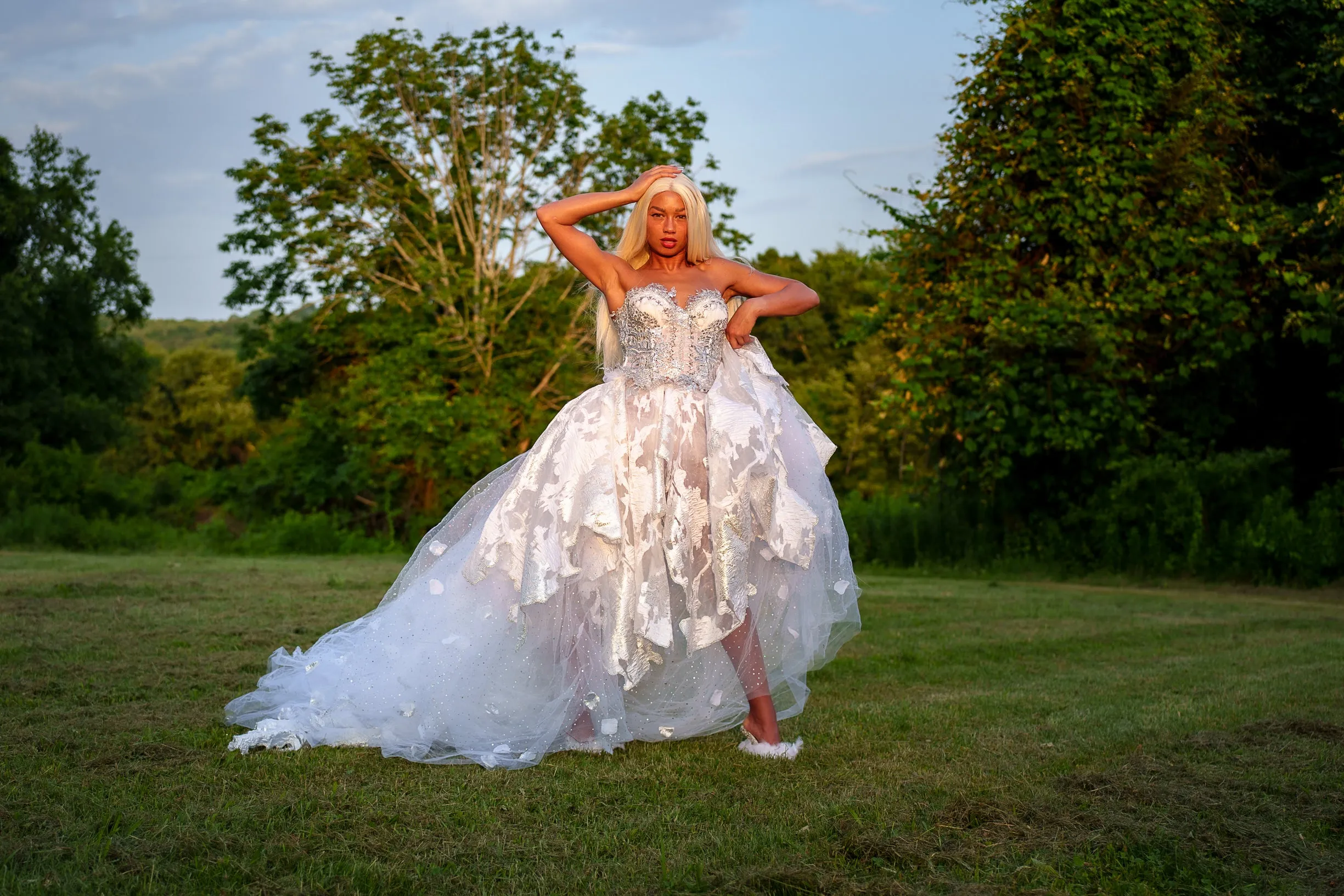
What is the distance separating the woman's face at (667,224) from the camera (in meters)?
5.06

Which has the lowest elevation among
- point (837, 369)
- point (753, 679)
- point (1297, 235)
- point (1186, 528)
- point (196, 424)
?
point (753, 679)

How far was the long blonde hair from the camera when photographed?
16.6ft

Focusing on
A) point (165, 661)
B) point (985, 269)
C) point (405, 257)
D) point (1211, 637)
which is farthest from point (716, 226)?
point (165, 661)

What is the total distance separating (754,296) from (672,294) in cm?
54

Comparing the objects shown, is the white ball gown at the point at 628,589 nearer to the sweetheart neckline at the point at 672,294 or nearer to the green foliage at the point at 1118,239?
the sweetheart neckline at the point at 672,294

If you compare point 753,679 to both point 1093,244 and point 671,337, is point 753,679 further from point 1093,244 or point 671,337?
point 1093,244

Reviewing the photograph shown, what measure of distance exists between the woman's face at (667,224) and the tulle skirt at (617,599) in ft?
1.94

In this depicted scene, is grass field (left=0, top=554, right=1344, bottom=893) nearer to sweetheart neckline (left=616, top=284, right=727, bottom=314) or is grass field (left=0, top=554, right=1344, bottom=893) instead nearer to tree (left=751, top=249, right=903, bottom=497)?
sweetheart neckline (left=616, top=284, right=727, bottom=314)

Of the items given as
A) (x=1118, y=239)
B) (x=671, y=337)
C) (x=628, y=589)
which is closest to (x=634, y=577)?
(x=628, y=589)

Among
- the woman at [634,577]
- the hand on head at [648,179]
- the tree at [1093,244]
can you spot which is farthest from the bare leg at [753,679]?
the tree at [1093,244]

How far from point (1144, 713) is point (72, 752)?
4.44 meters

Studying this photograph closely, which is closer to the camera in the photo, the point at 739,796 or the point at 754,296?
the point at 739,796

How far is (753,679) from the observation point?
4688 millimetres

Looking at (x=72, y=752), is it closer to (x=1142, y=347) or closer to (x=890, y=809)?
(x=890, y=809)
